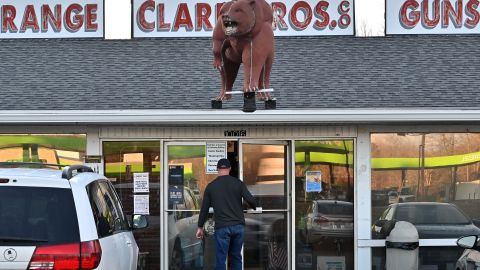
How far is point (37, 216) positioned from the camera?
6055 millimetres

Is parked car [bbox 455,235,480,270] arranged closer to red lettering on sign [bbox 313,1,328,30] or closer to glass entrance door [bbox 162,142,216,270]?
glass entrance door [bbox 162,142,216,270]

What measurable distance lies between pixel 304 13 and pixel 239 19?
4926mm

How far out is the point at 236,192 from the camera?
9.70 meters

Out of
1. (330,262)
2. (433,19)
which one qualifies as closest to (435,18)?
(433,19)

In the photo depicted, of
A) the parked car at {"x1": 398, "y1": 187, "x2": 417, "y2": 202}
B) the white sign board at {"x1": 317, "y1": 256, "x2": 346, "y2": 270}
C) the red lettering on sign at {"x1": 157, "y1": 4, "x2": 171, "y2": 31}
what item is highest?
the red lettering on sign at {"x1": 157, "y1": 4, "x2": 171, "y2": 31}

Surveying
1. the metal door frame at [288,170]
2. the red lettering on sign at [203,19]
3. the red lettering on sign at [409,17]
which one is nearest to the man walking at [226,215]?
the metal door frame at [288,170]

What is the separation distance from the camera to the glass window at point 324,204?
1212 centimetres

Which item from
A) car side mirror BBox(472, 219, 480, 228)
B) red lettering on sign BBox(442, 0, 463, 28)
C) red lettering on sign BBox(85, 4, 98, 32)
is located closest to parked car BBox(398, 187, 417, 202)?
car side mirror BBox(472, 219, 480, 228)

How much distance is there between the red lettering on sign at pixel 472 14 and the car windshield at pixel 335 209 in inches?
170

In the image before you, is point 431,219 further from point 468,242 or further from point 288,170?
point 468,242

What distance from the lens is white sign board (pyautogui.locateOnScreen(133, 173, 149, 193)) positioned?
40.0 feet

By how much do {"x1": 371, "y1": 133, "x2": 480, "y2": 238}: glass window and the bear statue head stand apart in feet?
11.2

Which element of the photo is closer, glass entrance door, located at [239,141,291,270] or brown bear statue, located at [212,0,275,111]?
brown bear statue, located at [212,0,275,111]

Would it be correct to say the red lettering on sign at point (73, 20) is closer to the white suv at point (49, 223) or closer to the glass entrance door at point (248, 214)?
the glass entrance door at point (248, 214)
